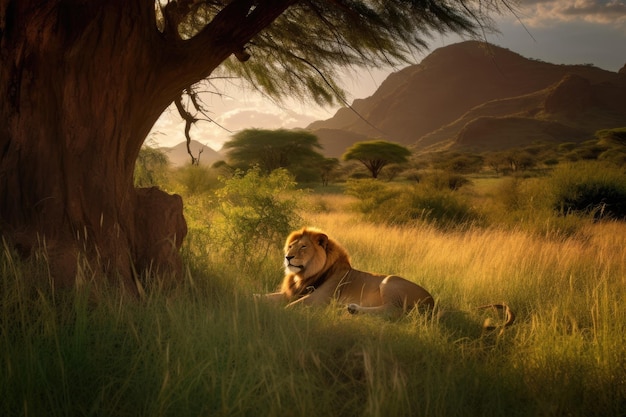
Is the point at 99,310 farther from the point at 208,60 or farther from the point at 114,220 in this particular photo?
the point at 208,60

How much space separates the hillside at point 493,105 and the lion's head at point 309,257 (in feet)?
135

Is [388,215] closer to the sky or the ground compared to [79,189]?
closer to the ground

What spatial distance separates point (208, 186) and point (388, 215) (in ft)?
41.7

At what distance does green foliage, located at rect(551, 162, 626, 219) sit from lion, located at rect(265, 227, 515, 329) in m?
11.5

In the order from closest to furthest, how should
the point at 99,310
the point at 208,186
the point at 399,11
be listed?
the point at 99,310, the point at 399,11, the point at 208,186

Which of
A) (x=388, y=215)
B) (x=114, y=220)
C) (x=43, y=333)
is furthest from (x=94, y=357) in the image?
(x=388, y=215)

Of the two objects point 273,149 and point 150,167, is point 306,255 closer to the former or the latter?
point 150,167

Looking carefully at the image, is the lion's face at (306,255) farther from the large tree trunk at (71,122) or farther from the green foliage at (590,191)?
the green foliage at (590,191)

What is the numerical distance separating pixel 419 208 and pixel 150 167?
9465 millimetres

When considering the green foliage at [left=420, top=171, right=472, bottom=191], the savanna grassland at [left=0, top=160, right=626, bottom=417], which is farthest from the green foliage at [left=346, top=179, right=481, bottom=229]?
the green foliage at [left=420, top=171, right=472, bottom=191]

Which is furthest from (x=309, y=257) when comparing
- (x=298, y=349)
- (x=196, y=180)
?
(x=196, y=180)

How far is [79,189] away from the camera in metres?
4.68

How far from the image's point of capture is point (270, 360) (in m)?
3.12

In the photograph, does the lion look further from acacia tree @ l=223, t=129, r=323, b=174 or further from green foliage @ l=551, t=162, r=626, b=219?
acacia tree @ l=223, t=129, r=323, b=174
